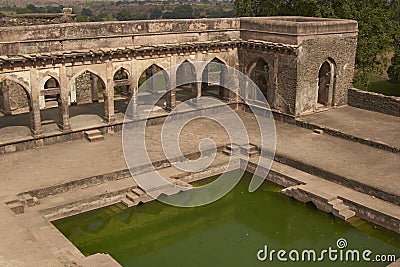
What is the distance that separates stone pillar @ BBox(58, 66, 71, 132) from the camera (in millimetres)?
15078

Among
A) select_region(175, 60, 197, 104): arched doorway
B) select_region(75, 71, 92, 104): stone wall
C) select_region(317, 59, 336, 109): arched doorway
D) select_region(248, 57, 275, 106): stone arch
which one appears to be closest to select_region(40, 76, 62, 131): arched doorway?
select_region(75, 71, 92, 104): stone wall

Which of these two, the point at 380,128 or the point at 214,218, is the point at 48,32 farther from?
the point at 380,128

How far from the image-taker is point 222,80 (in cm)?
1959

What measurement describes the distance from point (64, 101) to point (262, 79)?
8241 millimetres

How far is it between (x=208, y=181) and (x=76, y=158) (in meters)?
3.93

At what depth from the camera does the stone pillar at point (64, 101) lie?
15.1m

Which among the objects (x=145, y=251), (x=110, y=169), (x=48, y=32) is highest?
(x=48, y=32)

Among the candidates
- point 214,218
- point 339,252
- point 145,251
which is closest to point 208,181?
point 214,218

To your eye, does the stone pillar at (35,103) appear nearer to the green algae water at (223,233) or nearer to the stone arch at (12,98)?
the stone arch at (12,98)

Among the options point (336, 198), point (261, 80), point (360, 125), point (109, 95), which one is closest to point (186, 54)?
point (109, 95)

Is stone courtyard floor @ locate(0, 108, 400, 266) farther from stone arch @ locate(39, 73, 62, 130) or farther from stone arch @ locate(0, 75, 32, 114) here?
stone arch @ locate(0, 75, 32, 114)

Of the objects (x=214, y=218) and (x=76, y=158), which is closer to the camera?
(x=214, y=218)

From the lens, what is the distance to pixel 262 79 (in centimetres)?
1961

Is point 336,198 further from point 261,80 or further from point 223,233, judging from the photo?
point 261,80
